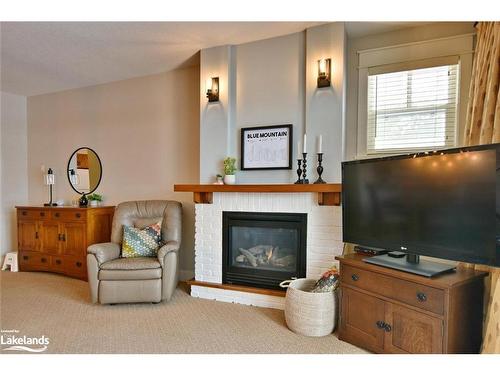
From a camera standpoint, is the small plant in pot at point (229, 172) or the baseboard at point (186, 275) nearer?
the small plant in pot at point (229, 172)

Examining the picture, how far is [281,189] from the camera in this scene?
2.72 m

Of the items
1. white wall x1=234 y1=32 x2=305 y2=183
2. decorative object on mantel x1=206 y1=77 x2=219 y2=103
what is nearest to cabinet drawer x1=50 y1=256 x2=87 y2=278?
white wall x1=234 y1=32 x2=305 y2=183

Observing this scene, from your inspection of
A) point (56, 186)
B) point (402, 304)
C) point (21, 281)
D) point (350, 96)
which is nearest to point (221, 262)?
point (402, 304)

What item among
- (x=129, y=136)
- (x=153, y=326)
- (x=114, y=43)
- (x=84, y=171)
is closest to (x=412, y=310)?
(x=153, y=326)

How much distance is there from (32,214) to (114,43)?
9.05 feet

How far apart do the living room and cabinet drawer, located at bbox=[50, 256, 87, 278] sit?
0.02 meters

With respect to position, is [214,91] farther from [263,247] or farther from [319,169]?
[263,247]

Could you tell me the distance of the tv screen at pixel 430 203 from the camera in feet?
5.26

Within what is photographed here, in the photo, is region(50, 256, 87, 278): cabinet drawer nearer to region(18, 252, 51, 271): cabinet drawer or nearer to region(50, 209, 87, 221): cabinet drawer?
region(18, 252, 51, 271): cabinet drawer

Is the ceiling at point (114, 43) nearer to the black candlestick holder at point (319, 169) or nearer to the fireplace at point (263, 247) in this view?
the black candlestick holder at point (319, 169)

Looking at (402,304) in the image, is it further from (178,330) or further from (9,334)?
(9,334)

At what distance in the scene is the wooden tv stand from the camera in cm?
168

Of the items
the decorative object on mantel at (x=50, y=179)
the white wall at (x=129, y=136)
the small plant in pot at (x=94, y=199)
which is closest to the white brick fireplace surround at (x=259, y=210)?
the white wall at (x=129, y=136)

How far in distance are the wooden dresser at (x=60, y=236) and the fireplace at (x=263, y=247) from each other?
197cm
